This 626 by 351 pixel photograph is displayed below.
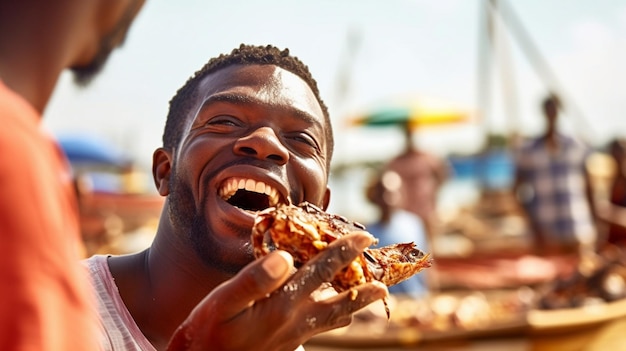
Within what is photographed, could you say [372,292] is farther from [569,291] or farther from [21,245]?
[569,291]

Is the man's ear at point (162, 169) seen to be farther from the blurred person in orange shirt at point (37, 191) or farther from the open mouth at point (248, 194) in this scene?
the blurred person in orange shirt at point (37, 191)

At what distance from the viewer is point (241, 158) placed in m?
1.42

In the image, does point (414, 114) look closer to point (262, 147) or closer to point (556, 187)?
point (556, 187)

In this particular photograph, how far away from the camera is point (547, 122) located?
6906 mm

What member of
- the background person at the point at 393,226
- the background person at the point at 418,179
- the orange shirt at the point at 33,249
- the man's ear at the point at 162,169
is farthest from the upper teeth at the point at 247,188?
the background person at the point at 418,179

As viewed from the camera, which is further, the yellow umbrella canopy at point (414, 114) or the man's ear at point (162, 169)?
the yellow umbrella canopy at point (414, 114)

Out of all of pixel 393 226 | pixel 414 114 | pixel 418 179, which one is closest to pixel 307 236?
pixel 393 226

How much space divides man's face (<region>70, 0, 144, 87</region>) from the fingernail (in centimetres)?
36

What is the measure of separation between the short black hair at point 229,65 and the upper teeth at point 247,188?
0.26 meters

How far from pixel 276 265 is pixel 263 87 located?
59 cm

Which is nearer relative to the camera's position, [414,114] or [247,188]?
[247,188]

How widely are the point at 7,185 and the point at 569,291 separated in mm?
5808

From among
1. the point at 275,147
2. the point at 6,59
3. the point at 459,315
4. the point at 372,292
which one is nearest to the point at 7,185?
the point at 6,59

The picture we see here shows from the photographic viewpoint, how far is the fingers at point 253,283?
3.33 ft
